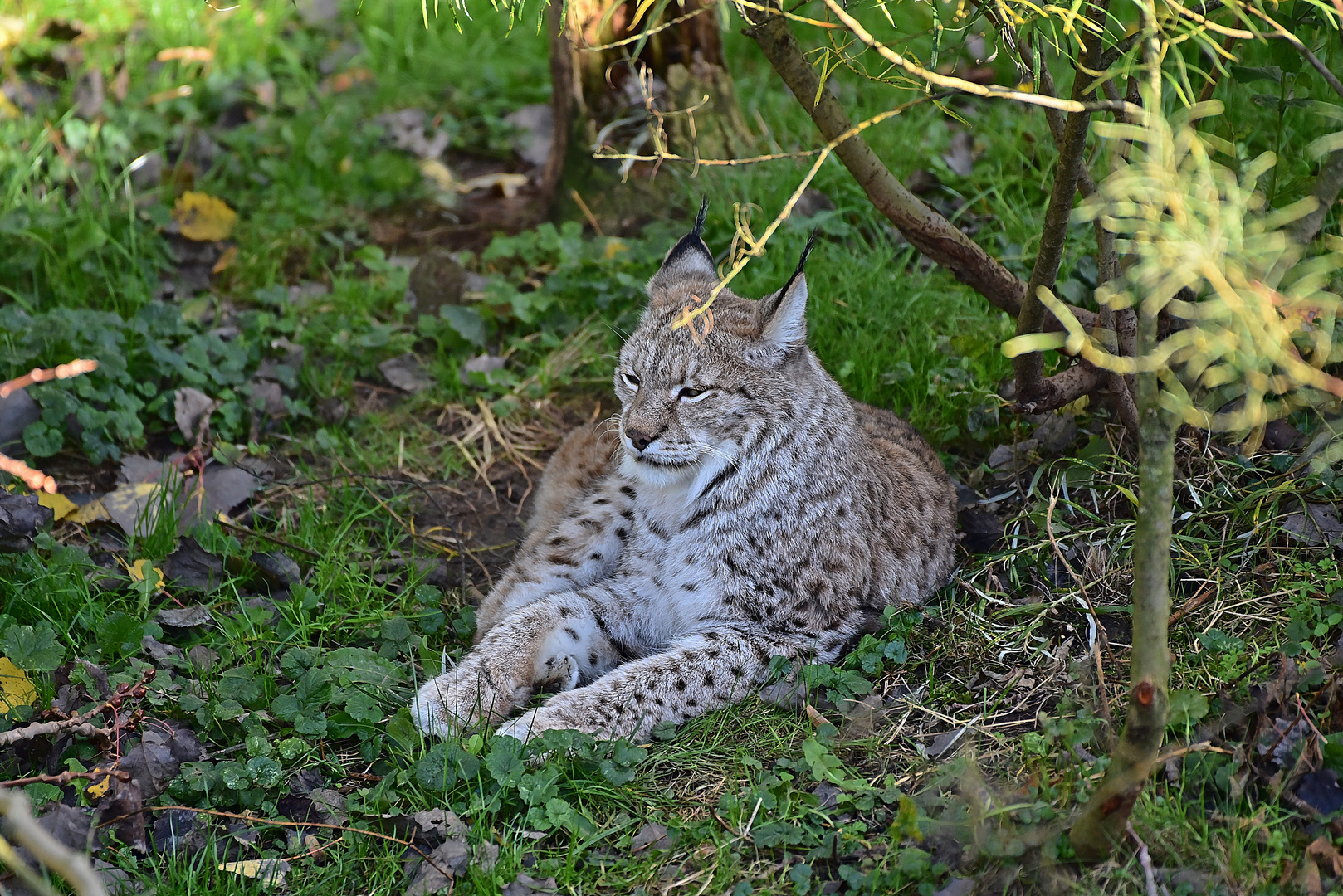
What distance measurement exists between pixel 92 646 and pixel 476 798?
1.33 metres

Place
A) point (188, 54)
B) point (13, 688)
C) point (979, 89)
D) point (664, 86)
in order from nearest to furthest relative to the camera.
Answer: point (979, 89) → point (13, 688) → point (664, 86) → point (188, 54)

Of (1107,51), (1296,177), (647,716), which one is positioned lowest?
(647,716)

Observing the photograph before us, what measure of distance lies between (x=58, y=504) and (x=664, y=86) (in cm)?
294

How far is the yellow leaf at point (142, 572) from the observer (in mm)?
3496

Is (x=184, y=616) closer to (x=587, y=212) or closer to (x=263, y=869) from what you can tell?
(x=263, y=869)

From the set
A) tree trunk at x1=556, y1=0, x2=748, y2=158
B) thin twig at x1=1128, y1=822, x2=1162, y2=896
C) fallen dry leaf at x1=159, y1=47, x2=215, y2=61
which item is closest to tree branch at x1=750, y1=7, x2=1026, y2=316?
tree trunk at x1=556, y1=0, x2=748, y2=158

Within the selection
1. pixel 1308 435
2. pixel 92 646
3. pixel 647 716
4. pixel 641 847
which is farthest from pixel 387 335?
pixel 1308 435

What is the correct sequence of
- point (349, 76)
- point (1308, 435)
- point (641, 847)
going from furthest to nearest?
point (349, 76) < point (1308, 435) < point (641, 847)

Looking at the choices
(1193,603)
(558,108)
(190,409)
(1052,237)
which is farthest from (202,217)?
(1193,603)

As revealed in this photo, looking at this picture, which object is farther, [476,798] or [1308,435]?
[1308,435]

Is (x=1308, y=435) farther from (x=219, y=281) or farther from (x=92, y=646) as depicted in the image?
(x=219, y=281)

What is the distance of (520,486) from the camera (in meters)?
4.39

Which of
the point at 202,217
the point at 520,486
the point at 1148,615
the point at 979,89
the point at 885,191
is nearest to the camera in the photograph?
the point at 1148,615

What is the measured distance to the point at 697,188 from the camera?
5.02m
